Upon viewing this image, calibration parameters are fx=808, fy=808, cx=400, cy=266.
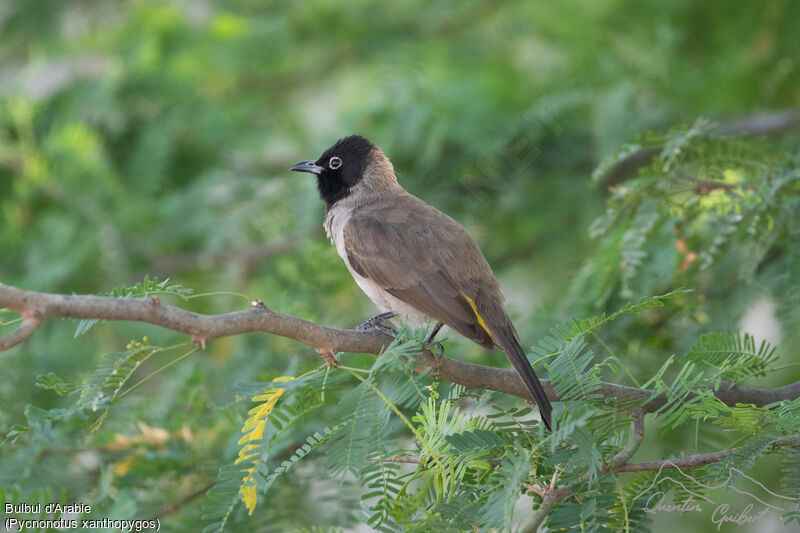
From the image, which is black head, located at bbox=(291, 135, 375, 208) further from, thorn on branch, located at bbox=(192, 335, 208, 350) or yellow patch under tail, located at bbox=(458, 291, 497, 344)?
thorn on branch, located at bbox=(192, 335, 208, 350)

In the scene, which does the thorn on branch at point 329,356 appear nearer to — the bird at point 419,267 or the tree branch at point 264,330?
the tree branch at point 264,330

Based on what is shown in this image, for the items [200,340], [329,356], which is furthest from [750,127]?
[200,340]

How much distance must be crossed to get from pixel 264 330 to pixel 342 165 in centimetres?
257

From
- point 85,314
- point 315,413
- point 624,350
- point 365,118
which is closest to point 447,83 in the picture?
point 365,118

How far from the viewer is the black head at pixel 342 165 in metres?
4.50

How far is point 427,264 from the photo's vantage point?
138 inches

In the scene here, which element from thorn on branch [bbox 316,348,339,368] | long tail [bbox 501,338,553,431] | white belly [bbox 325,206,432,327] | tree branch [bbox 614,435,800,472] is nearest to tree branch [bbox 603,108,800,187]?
white belly [bbox 325,206,432,327]

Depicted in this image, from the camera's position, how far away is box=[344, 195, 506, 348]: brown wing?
332 centimetres

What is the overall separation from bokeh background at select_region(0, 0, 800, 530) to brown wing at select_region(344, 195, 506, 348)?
0.60 m

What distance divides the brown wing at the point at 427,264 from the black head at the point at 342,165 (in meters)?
0.60

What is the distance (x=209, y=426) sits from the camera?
3.68m

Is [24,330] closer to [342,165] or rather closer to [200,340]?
[200,340]

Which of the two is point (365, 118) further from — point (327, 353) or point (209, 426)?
point (327, 353)

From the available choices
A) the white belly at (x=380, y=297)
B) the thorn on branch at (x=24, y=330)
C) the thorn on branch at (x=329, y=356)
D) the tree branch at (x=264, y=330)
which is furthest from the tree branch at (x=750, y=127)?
the thorn on branch at (x=24, y=330)
